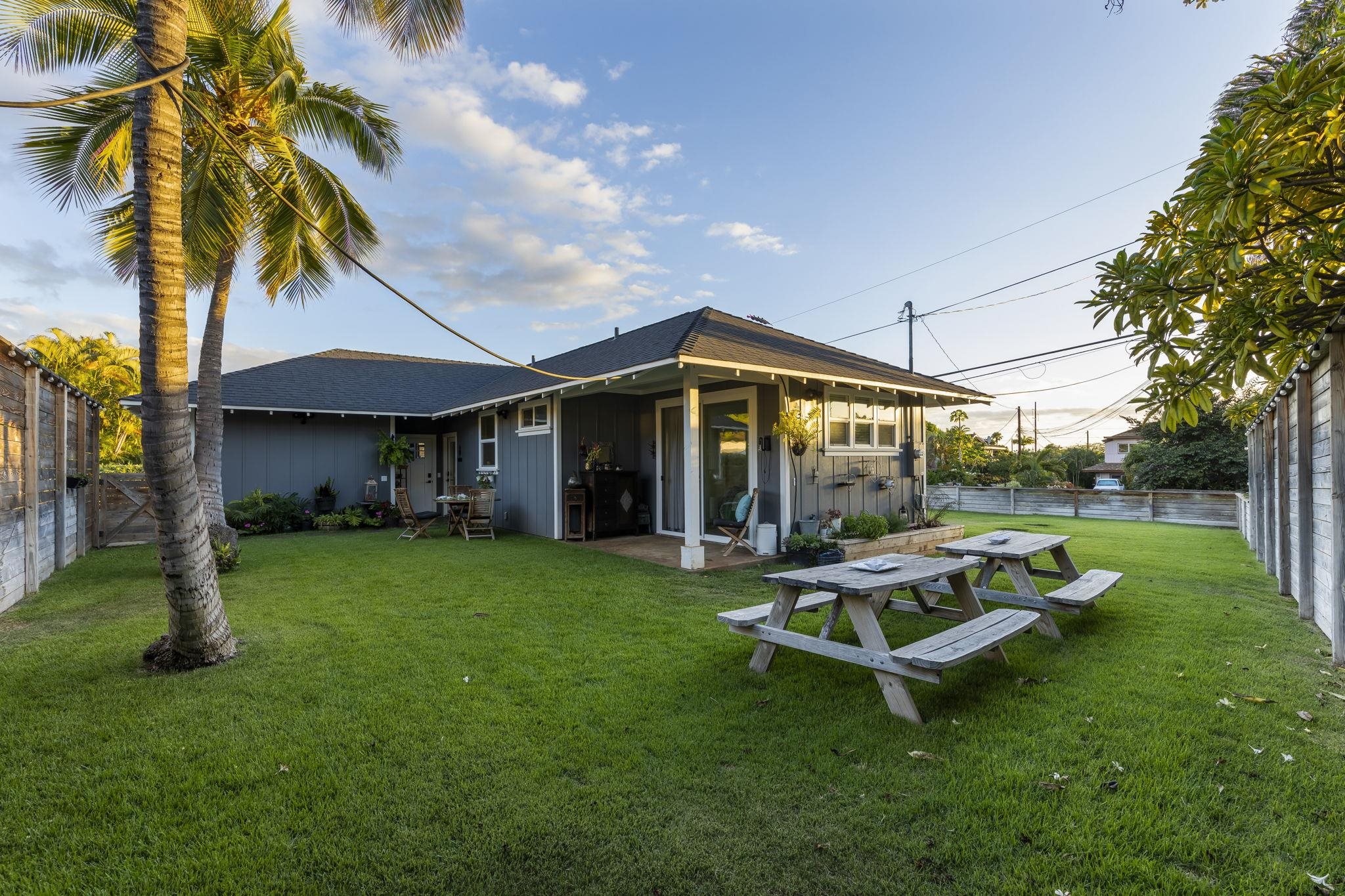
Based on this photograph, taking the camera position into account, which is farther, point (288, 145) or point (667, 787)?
point (288, 145)

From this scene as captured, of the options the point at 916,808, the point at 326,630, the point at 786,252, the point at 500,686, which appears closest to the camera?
the point at 916,808

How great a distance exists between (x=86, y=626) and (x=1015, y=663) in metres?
6.90

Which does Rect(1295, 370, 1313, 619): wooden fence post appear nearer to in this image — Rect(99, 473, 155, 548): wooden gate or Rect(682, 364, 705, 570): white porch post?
Rect(682, 364, 705, 570): white porch post

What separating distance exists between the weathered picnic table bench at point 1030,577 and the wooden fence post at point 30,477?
8.51 m

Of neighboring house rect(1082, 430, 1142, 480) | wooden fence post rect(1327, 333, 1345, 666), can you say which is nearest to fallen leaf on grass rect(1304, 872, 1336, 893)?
wooden fence post rect(1327, 333, 1345, 666)

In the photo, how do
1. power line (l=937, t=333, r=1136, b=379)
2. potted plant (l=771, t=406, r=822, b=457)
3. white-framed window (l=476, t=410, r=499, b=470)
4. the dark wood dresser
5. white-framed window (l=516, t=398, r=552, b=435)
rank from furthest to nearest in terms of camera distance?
power line (l=937, t=333, r=1136, b=379) → white-framed window (l=476, t=410, r=499, b=470) → white-framed window (l=516, t=398, r=552, b=435) → the dark wood dresser → potted plant (l=771, t=406, r=822, b=457)

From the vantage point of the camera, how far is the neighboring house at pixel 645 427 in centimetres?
796

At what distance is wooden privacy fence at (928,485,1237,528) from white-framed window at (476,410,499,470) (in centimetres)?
1182

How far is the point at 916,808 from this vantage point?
2.17m

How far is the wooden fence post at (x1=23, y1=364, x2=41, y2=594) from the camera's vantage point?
5750 mm

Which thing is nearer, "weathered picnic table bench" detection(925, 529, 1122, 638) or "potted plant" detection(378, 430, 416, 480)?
"weathered picnic table bench" detection(925, 529, 1122, 638)

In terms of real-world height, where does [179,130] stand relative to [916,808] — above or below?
above

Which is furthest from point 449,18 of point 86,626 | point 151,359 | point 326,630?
point 86,626

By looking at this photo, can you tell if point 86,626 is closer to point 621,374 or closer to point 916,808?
point 621,374
